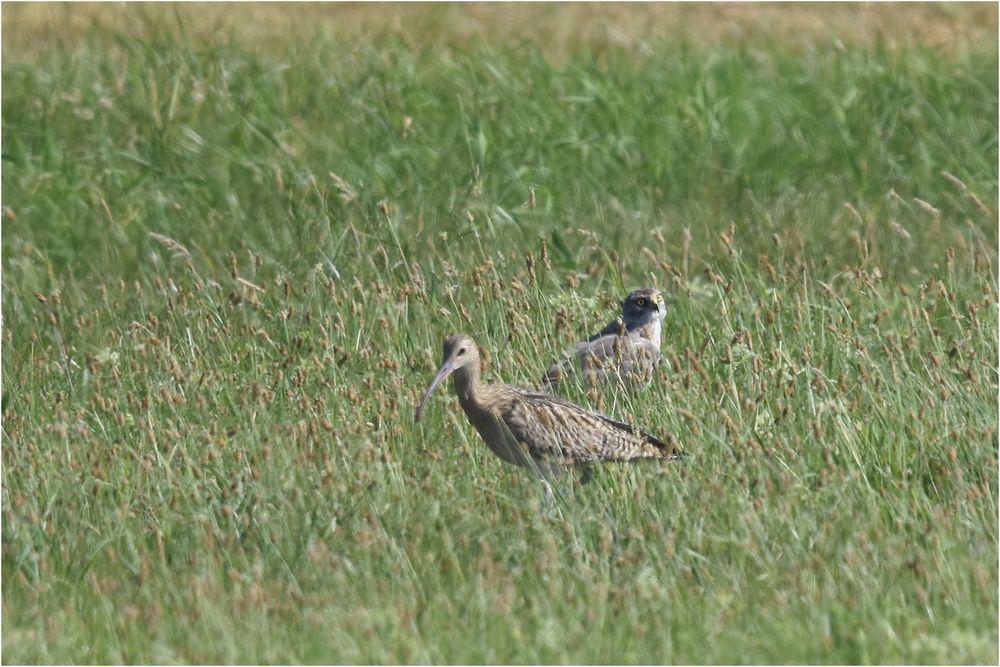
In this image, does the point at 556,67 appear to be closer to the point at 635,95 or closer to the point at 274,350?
the point at 635,95

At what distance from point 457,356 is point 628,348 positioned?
0.96 metres

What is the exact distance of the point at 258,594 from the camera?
563 centimetres

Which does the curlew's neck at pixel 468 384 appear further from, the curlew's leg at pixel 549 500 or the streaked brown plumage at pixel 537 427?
the curlew's leg at pixel 549 500

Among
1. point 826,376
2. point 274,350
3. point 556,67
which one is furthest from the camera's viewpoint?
point 556,67

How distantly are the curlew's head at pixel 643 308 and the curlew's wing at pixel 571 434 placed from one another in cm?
134

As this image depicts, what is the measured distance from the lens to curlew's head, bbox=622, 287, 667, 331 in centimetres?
854

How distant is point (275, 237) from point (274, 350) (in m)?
1.85

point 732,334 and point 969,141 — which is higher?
point 732,334

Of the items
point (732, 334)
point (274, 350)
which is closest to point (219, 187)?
point (274, 350)

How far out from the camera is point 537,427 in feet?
23.7

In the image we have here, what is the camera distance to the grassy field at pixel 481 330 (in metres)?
5.67

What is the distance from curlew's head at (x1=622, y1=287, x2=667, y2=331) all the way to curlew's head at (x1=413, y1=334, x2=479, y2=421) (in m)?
1.31

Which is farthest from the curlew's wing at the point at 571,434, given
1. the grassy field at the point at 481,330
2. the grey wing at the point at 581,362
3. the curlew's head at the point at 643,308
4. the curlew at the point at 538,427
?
the curlew's head at the point at 643,308

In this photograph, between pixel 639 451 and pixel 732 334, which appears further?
pixel 732 334
